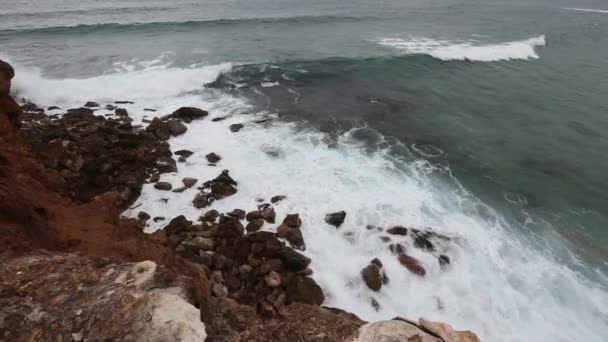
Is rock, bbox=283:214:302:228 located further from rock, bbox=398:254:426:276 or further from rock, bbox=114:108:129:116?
rock, bbox=114:108:129:116

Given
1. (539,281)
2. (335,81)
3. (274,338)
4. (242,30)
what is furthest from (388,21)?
(274,338)

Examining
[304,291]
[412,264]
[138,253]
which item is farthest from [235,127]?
[138,253]

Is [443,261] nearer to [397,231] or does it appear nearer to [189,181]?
[397,231]

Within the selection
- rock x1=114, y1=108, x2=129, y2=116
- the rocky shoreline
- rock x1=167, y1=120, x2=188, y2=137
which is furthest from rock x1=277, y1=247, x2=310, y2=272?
rock x1=114, y1=108, x2=129, y2=116

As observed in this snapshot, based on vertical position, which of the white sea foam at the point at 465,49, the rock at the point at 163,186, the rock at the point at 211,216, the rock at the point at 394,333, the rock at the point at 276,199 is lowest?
the rock at the point at 211,216

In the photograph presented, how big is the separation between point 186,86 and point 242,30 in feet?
55.5

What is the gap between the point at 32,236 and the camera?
568 centimetres

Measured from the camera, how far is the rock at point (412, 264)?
957 cm

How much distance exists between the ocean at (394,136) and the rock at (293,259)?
1.46 ft

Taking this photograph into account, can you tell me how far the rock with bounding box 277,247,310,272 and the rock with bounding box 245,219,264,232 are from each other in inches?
51.9

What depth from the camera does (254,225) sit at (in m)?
10.3

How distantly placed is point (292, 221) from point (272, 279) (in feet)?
7.88

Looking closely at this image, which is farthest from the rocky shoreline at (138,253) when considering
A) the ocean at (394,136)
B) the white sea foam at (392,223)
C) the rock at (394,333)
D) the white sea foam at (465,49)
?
the white sea foam at (465,49)

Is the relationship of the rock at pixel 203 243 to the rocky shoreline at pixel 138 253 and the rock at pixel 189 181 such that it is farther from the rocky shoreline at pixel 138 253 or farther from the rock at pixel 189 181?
the rock at pixel 189 181
